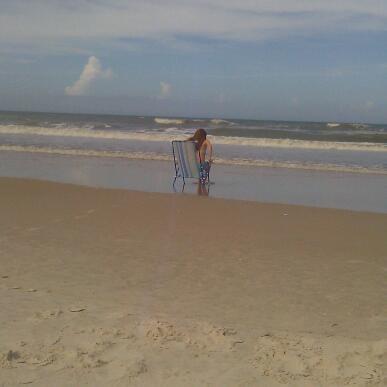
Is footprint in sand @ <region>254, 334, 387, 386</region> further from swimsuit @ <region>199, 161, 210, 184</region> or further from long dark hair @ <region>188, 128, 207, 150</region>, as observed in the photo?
long dark hair @ <region>188, 128, 207, 150</region>

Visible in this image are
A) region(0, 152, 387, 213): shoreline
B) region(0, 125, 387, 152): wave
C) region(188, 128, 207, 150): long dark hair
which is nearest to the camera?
region(0, 152, 387, 213): shoreline

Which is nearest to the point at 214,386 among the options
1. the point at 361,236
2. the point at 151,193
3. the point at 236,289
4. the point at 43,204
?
the point at 236,289

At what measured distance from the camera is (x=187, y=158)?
32.0 feet

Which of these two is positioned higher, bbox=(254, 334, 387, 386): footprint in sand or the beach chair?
the beach chair

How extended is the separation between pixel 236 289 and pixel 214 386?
1.48 meters

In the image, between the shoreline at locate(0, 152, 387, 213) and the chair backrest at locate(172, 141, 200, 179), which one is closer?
the shoreline at locate(0, 152, 387, 213)

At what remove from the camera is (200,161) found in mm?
9766

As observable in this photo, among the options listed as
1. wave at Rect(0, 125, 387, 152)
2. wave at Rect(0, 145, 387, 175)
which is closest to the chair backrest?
wave at Rect(0, 145, 387, 175)

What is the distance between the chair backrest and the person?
0.32ft

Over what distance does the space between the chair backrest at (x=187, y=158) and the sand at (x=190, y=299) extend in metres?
3.06

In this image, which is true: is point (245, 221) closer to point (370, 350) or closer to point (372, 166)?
point (370, 350)

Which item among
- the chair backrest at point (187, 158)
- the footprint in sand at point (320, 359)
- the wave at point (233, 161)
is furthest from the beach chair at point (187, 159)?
the footprint in sand at point (320, 359)

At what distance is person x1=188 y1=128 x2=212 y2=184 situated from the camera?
9633mm

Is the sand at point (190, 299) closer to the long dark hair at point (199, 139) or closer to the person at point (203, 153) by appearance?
the person at point (203, 153)
